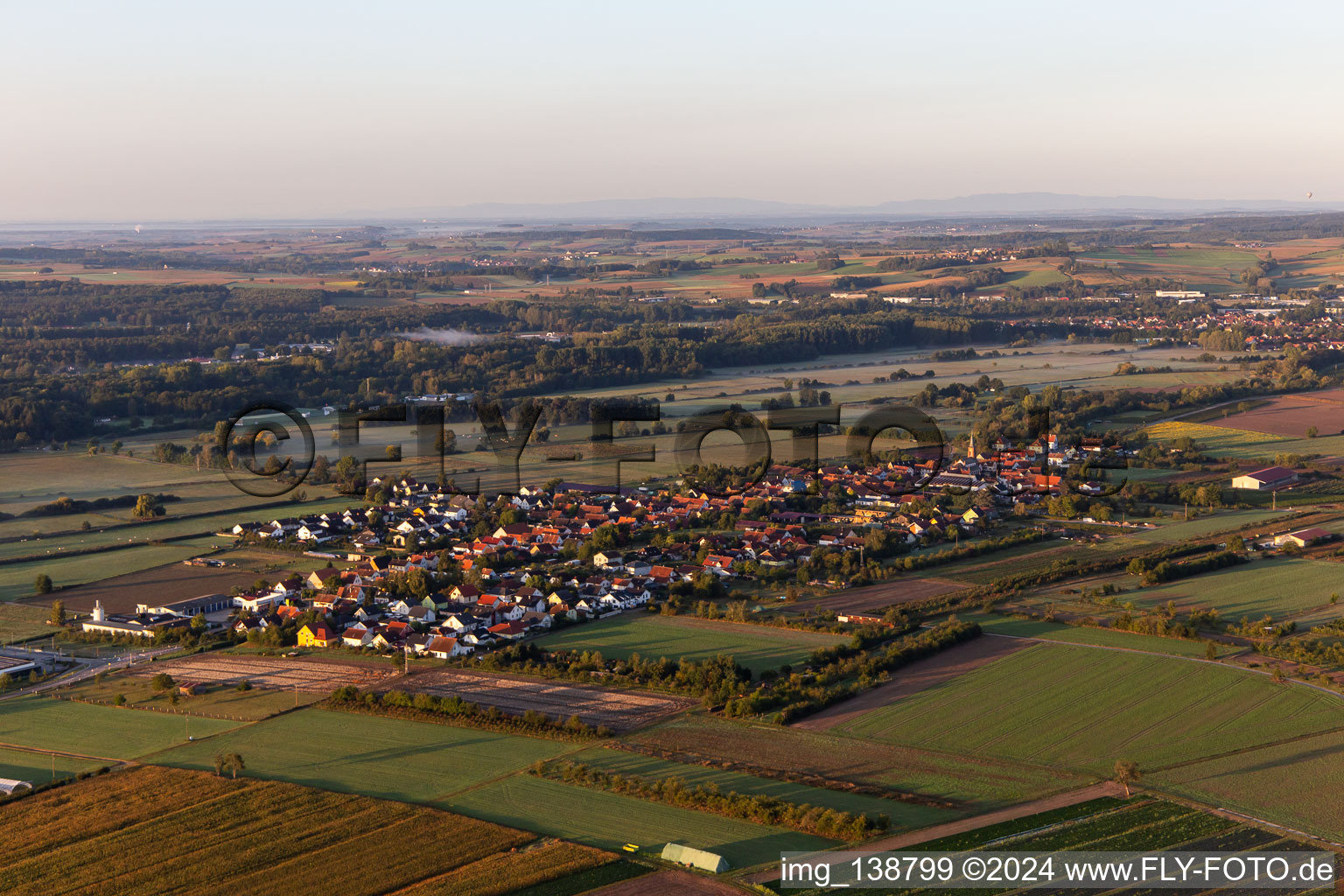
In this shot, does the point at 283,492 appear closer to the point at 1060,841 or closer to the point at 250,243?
the point at 1060,841

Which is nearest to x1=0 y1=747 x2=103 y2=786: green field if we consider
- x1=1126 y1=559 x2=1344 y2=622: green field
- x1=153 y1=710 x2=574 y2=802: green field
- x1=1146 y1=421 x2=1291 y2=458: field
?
x1=153 y1=710 x2=574 y2=802: green field

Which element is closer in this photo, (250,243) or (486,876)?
(486,876)

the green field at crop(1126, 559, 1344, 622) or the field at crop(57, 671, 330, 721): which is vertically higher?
the green field at crop(1126, 559, 1344, 622)

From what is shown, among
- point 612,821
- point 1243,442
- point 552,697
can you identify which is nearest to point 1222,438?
point 1243,442

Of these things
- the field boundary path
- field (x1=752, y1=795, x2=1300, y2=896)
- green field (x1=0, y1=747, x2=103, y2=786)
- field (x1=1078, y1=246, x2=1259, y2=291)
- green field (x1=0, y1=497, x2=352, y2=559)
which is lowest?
green field (x1=0, y1=747, x2=103, y2=786)

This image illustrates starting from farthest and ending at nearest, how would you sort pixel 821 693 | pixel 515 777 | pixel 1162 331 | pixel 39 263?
pixel 39 263
pixel 1162 331
pixel 821 693
pixel 515 777

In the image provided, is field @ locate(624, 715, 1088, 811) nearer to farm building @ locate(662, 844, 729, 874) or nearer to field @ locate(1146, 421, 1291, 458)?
farm building @ locate(662, 844, 729, 874)

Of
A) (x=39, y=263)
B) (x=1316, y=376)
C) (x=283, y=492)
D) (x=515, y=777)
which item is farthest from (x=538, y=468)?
(x=39, y=263)

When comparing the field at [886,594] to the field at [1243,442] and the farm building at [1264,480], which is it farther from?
the field at [1243,442]

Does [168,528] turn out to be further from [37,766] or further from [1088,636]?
[1088,636]
